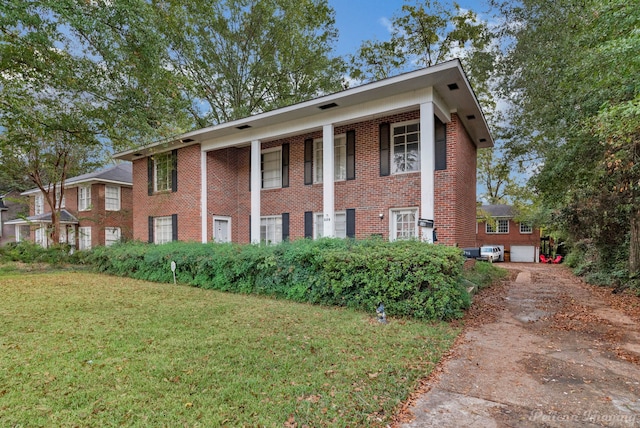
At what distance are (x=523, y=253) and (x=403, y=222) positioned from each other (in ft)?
80.0

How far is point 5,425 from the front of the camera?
2.66 m

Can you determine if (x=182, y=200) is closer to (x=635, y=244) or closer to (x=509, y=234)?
(x=635, y=244)

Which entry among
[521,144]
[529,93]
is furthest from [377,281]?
[521,144]

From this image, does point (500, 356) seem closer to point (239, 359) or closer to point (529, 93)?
point (239, 359)

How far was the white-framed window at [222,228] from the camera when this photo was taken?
13750 mm

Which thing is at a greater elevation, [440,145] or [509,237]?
[440,145]

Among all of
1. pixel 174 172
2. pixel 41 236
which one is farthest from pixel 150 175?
pixel 41 236

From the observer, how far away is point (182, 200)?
14.2 metres

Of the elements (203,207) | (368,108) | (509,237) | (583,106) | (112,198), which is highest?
(368,108)

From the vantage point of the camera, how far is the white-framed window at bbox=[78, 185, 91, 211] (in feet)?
70.1

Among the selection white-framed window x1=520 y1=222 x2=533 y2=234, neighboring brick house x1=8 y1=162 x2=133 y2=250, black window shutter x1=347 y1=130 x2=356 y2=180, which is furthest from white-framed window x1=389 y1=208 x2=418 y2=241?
white-framed window x1=520 y1=222 x2=533 y2=234

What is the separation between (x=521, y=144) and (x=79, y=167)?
78.5 feet

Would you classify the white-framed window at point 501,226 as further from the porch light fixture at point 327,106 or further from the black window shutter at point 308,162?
the porch light fixture at point 327,106

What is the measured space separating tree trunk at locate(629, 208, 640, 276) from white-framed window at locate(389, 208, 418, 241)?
6.57m
